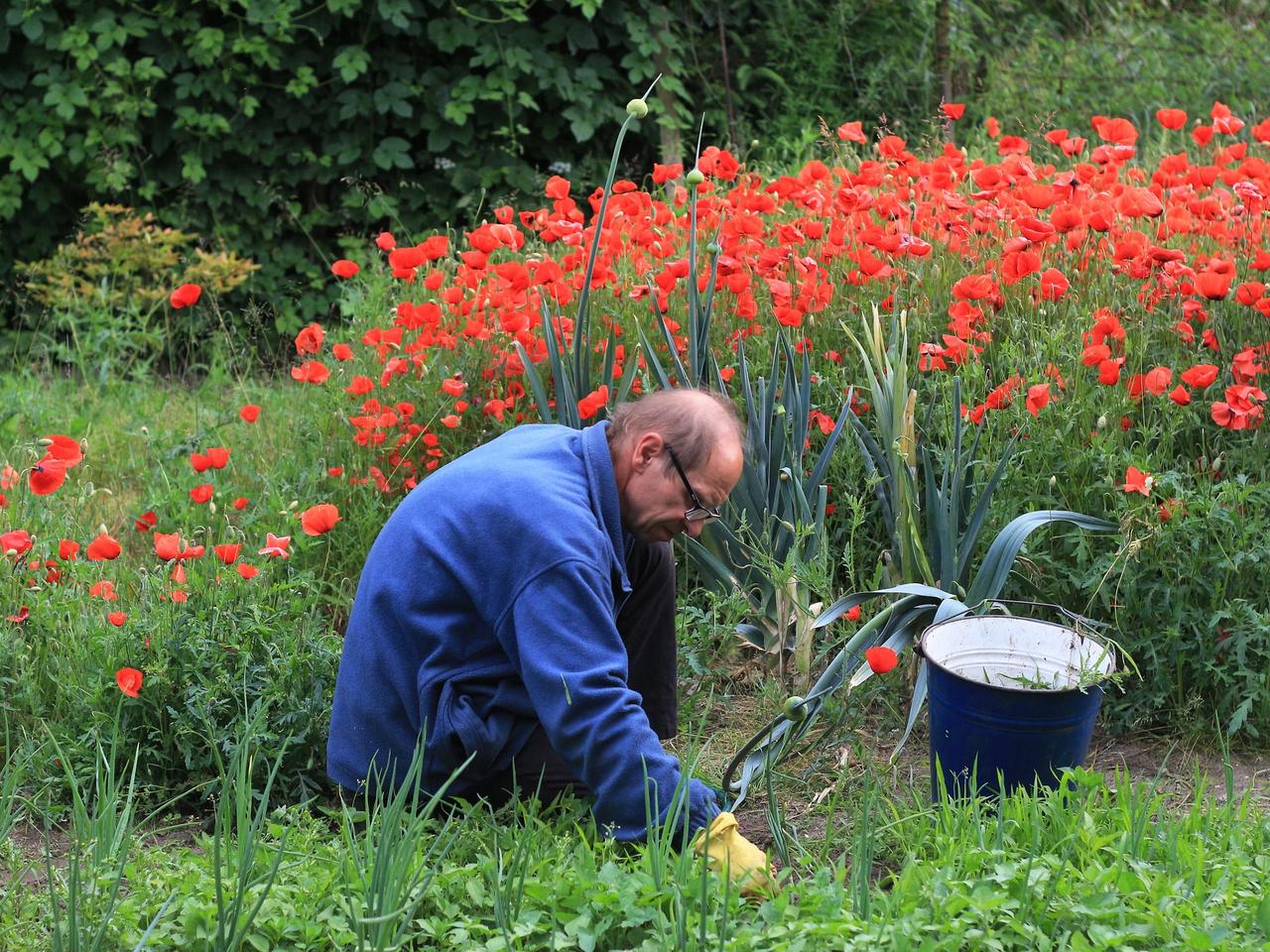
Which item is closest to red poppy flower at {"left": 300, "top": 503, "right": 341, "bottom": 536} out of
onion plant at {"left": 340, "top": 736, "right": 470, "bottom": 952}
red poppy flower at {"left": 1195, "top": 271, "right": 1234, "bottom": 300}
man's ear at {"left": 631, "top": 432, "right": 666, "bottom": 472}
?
man's ear at {"left": 631, "top": 432, "right": 666, "bottom": 472}

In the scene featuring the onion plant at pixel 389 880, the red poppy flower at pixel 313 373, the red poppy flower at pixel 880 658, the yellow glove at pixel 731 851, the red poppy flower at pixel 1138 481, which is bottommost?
the yellow glove at pixel 731 851

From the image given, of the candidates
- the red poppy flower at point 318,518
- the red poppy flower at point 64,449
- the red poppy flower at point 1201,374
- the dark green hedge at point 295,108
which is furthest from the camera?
the dark green hedge at point 295,108

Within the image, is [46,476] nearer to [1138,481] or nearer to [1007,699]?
[1007,699]

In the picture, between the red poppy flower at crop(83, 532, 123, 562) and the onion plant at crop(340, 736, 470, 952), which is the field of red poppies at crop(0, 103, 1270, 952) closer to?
the red poppy flower at crop(83, 532, 123, 562)

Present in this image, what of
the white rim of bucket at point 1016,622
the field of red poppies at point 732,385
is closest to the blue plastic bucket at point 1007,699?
the white rim of bucket at point 1016,622

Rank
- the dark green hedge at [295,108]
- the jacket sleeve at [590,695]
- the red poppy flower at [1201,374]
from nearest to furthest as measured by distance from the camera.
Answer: the jacket sleeve at [590,695], the red poppy flower at [1201,374], the dark green hedge at [295,108]

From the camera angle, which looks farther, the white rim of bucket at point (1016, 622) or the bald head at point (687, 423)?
the white rim of bucket at point (1016, 622)

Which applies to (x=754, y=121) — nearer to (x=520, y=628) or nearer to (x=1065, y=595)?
(x=1065, y=595)

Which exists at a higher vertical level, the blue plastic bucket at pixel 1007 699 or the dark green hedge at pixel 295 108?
the dark green hedge at pixel 295 108

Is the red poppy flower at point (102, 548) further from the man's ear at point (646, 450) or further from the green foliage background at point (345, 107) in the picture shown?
the green foliage background at point (345, 107)

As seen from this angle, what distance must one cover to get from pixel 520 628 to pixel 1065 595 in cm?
153

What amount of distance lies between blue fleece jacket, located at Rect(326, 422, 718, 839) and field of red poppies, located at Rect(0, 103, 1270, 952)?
275 mm

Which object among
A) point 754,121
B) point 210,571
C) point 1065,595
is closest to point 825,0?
point 754,121

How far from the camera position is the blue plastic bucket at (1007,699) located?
2.55m
